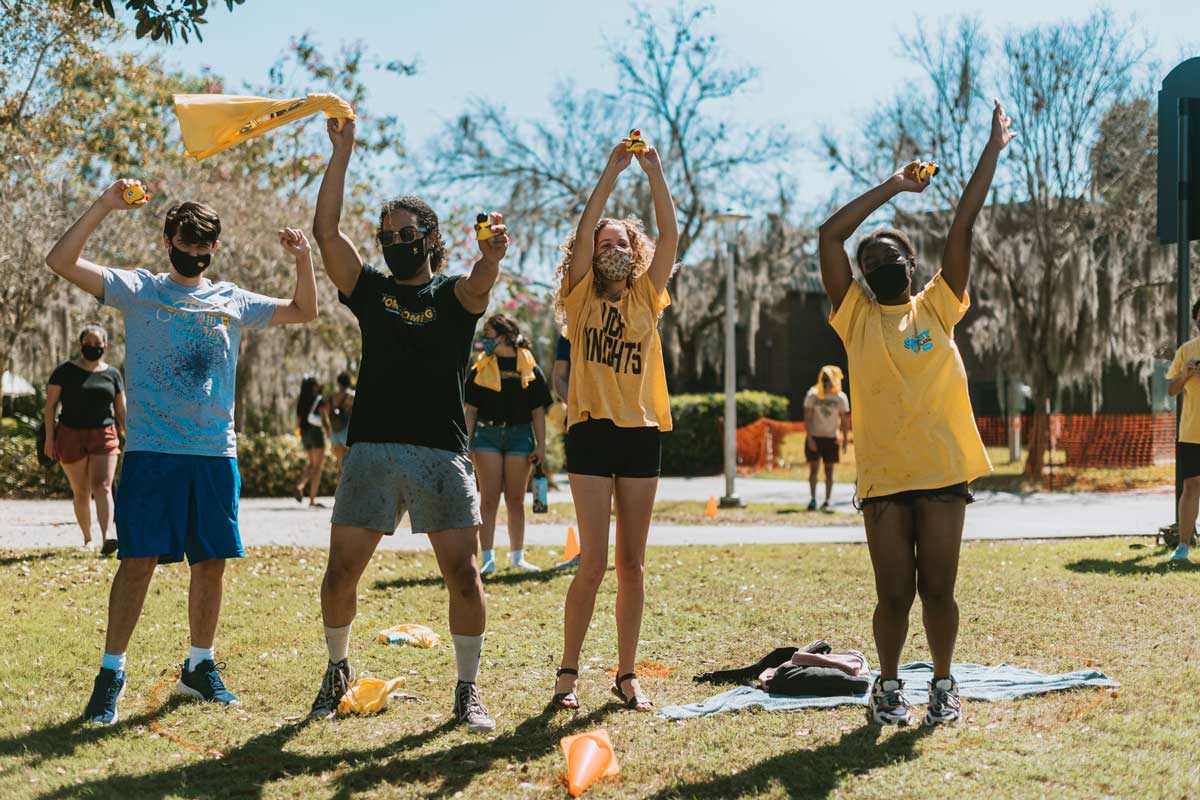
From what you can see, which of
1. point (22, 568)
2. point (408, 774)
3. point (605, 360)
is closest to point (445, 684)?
point (408, 774)

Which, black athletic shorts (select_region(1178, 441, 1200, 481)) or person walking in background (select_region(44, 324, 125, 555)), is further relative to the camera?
person walking in background (select_region(44, 324, 125, 555))

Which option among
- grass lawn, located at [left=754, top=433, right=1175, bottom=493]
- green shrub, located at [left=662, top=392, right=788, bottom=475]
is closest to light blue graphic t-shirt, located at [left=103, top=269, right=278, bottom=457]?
grass lawn, located at [left=754, top=433, right=1175, bottom=493]

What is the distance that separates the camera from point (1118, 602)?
7.46 m

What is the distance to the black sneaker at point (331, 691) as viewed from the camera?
4930mm

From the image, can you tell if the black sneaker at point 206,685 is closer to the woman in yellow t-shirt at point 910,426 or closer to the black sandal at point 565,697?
the black sandal at point 565,697

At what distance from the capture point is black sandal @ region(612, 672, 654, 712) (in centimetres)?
506

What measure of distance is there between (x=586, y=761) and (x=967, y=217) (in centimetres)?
259

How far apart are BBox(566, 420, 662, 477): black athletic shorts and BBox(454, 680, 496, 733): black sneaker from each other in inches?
40.4

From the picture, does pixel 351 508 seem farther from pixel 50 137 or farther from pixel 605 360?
pixel 50 137

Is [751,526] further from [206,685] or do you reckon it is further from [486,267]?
[486,267]

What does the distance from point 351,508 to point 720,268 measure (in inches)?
1076

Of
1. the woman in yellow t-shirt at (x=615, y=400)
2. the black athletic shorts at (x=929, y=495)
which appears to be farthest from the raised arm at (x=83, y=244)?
the black athletic shorts at (x=929, y=495)

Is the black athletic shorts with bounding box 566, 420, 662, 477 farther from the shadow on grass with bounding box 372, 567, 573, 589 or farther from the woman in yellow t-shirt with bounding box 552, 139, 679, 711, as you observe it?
the shadow on grass with bounding box 372, 567, 573, 589

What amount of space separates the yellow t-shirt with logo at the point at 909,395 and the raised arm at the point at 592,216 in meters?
1.03
